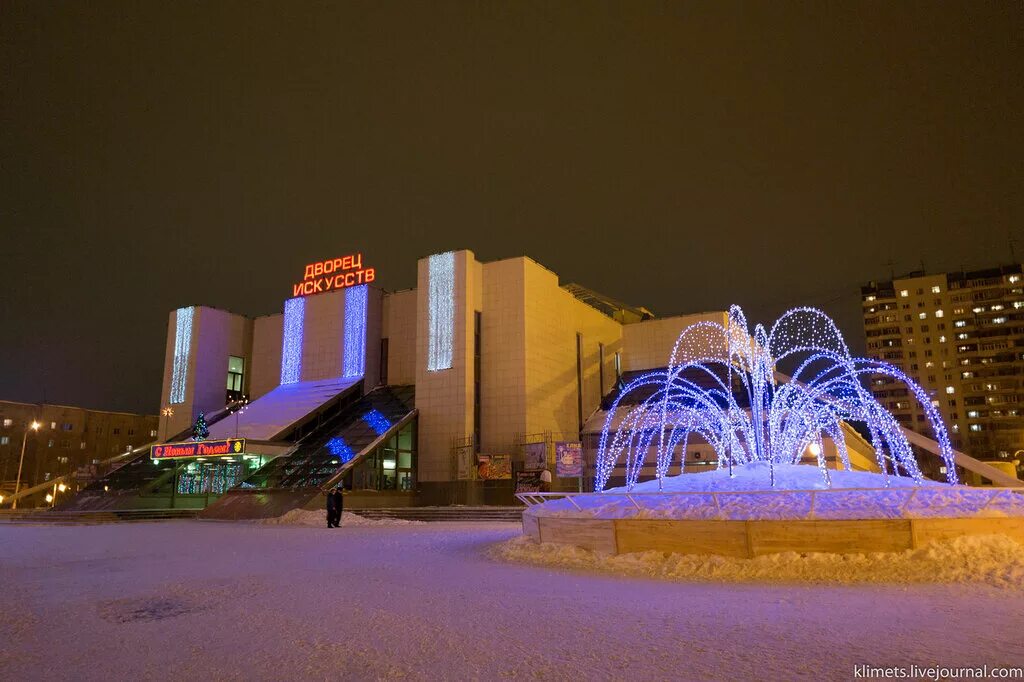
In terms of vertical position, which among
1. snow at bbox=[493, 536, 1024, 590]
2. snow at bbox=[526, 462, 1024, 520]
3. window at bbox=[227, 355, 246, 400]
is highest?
window at bbox=[227, 355, 246, 400]

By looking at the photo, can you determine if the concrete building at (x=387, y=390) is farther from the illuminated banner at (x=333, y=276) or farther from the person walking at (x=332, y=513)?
the person walking at (x=332, y=513)

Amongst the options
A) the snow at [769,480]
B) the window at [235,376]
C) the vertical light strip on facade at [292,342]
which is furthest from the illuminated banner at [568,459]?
the window at [235,376]

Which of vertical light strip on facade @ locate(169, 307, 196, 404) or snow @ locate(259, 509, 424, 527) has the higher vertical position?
vertical light strip on facade @ locate(169, 307, 196, 404)

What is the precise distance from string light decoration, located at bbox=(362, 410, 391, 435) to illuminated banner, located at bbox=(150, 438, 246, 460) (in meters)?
7.49

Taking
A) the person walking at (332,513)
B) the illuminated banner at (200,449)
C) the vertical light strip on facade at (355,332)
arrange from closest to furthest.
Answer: the person walking at (332,513) < the illuminated banner at (200,449) < the vertical light strip on facade at (355,332)

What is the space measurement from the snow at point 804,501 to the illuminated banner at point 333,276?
39.3m

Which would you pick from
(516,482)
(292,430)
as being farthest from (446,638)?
(292,430)

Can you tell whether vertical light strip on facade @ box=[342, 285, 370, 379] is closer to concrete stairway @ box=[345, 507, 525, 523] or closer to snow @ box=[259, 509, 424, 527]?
concrete stairway @ box=[345, 507, 525, 523]

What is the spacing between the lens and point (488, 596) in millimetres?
9367

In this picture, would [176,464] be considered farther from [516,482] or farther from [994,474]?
[994,474]

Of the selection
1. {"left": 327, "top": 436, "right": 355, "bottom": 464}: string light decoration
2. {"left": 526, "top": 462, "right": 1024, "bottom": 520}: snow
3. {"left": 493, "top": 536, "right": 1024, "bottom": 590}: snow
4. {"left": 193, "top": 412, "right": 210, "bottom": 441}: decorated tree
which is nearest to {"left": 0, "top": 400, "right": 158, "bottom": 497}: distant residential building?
{"left": 193, "top": 412, "right": 210, "bottom": 441}: decorated tree

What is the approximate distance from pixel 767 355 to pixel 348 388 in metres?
34.1

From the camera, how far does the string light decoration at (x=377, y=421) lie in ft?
134

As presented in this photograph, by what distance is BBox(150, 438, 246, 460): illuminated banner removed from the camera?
3862 centimetres
